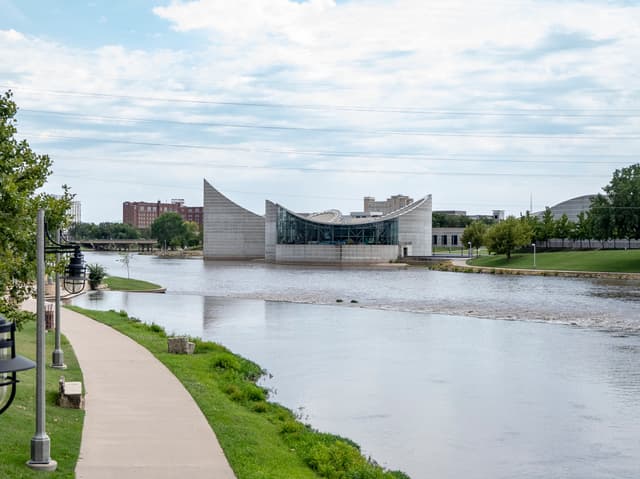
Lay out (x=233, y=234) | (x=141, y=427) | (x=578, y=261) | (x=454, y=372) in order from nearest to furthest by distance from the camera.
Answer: (x=141, y=427) < (x=454, y=372) < (x=578, y=261) < (x=233, y=234)

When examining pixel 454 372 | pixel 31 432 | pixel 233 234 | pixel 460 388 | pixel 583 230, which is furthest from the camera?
pixel 233 234

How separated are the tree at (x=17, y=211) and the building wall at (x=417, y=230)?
374 feet

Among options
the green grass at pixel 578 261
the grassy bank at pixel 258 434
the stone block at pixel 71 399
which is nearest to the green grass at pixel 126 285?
the grassy bank at pixel 258 434

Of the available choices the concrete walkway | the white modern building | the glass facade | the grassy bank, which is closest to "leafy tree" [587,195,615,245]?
the white modern building

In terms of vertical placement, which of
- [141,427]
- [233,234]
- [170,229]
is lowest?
[141,427]

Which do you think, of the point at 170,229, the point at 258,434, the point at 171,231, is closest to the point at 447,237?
the point at 171,231

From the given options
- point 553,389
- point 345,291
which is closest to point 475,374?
point 553,389

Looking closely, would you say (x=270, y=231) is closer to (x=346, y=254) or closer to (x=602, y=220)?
(x=346, y=254)

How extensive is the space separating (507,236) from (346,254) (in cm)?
3541

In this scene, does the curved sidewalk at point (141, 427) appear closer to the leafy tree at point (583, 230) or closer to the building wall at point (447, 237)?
the leafy tree at point (583, 230)

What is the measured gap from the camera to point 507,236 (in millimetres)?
95625

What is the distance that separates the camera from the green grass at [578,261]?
7975cm

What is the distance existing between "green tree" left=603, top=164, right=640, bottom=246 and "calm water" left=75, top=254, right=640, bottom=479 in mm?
40050

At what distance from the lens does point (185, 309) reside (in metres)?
43.2
